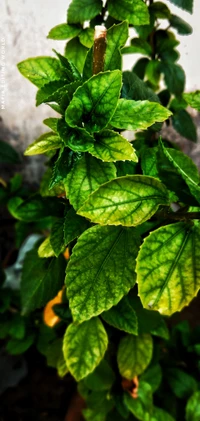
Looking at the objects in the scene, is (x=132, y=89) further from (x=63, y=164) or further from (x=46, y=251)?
(x=46, y=251)

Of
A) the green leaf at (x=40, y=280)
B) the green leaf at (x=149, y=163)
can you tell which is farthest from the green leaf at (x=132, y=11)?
the green leaf at (x=40, y=280)

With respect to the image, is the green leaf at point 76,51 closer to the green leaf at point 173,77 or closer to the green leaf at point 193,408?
the green leaf at point 173,77

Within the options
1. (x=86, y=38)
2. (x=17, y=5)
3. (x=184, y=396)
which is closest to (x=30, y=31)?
(x=17, y=5)

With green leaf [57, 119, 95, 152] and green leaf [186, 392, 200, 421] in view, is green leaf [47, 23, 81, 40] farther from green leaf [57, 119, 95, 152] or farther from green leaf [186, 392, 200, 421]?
green leaf [186, 392, 200, 421]

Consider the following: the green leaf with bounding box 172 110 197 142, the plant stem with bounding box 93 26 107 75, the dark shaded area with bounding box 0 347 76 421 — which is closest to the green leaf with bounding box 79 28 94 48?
the plant stem with bounding box 93 26 107 75

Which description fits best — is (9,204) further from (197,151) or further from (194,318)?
(194,318)
